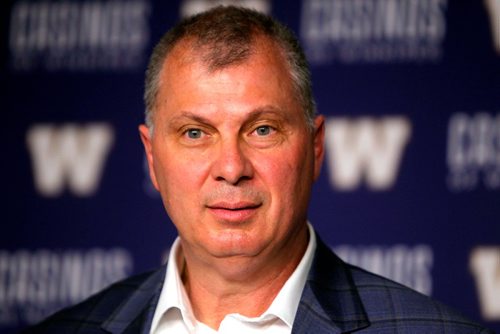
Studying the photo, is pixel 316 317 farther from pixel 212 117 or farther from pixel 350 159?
pixel 350 159

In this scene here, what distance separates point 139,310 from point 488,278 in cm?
140

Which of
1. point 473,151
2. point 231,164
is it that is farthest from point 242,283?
point 473,151

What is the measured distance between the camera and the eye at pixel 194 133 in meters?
2.13

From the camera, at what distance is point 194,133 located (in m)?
2.14

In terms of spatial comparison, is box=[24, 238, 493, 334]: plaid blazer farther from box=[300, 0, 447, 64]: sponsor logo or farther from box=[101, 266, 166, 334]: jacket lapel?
box=[300, 0, 447, 64]: sponsor logo

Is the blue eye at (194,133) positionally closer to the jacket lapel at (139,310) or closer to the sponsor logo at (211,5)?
the jacket lapel at (139,310)

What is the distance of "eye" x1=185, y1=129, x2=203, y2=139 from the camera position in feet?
7.00

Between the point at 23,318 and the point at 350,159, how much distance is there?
1305 millimetres

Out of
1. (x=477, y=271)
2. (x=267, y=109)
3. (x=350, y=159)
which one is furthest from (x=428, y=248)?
(x=267, y=109)

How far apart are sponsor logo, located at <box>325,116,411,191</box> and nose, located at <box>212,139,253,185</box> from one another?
4.36 feet

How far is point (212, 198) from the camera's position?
2.10 metres

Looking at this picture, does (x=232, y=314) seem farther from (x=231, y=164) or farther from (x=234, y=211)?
(x=231, y=164)

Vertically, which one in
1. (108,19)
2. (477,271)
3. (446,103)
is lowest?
(477,271)

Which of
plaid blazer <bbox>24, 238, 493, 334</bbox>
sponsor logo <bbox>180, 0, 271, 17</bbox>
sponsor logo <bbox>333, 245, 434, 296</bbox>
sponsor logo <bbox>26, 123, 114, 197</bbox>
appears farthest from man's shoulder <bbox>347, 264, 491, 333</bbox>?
sponsor logo <bbox>26, 123, 114, 197</bbox>
